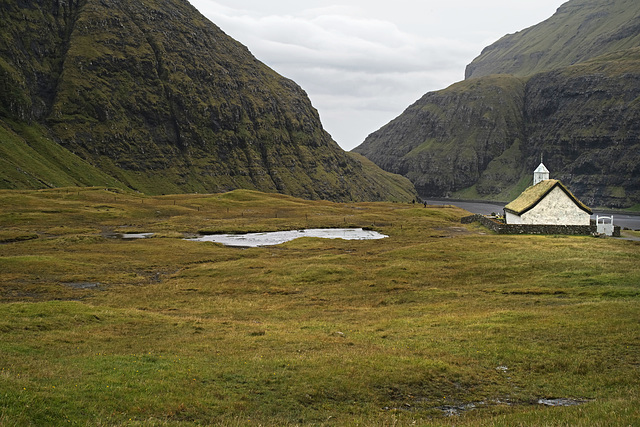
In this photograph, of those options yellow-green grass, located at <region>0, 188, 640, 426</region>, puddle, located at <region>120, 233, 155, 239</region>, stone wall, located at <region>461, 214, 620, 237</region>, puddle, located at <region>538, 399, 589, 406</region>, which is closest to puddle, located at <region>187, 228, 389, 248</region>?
puddle, located at <region>120, 233, 155, 239</region>

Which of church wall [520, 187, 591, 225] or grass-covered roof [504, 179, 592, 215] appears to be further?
church wall [520, 187, 591, 225]

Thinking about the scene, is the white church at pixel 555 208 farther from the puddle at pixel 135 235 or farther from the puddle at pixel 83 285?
the puddle at pixel 83 285

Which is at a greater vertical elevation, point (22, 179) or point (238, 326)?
point (22, 179)

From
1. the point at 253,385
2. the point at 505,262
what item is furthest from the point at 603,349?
the point at 505,262

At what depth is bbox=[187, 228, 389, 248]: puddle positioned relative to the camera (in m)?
86.5

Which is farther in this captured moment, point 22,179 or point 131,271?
point 22,179

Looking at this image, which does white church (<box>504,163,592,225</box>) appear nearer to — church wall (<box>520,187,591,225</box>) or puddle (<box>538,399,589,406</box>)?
church wall (<box>520,187,591,225</box>)

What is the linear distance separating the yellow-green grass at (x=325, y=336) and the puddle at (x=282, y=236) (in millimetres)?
17849

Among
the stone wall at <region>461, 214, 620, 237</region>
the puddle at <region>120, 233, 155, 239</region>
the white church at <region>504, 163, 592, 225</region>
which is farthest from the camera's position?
the puddle at <region>120, 233, 155, 239</region>

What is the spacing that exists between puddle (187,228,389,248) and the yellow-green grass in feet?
58.6

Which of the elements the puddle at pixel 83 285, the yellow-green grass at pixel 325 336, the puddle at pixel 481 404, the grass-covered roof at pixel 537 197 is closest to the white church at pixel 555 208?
the grass-covered roof at pixel 537 197

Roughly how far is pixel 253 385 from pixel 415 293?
26168mm

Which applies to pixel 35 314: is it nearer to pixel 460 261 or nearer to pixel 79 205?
pixel 460 261

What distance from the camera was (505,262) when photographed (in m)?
54.3
